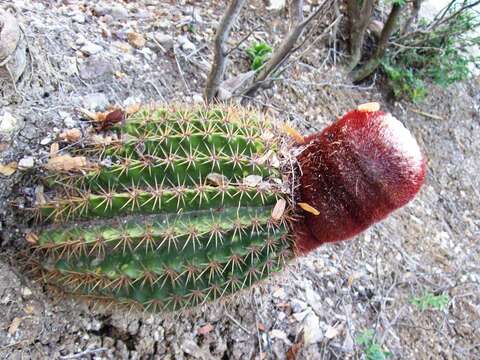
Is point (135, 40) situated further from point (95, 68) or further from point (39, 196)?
point (39, 196)

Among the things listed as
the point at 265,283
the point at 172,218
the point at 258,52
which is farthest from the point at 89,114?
the point at 258,52

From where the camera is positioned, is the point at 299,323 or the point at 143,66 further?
the point at 143,66

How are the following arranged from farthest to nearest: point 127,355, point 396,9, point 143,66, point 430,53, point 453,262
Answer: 1. point 430,53
2. point 396,9
3. point 453,262
4. point 143,66
5. point 127,355

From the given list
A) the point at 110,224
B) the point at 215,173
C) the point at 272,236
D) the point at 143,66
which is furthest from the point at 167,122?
the point at 143,66

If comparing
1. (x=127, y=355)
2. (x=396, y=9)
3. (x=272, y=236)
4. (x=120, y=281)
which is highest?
(x=396, y=9)

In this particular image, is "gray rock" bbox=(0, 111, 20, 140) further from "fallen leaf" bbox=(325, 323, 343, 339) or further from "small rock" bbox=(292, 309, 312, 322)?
"fallen leaf" bbox=(325, 323, 343, 339)

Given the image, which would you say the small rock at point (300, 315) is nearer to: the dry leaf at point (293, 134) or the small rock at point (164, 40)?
the dry leaf at point (293, 134)

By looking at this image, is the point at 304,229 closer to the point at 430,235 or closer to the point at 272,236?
the point at 272,236
